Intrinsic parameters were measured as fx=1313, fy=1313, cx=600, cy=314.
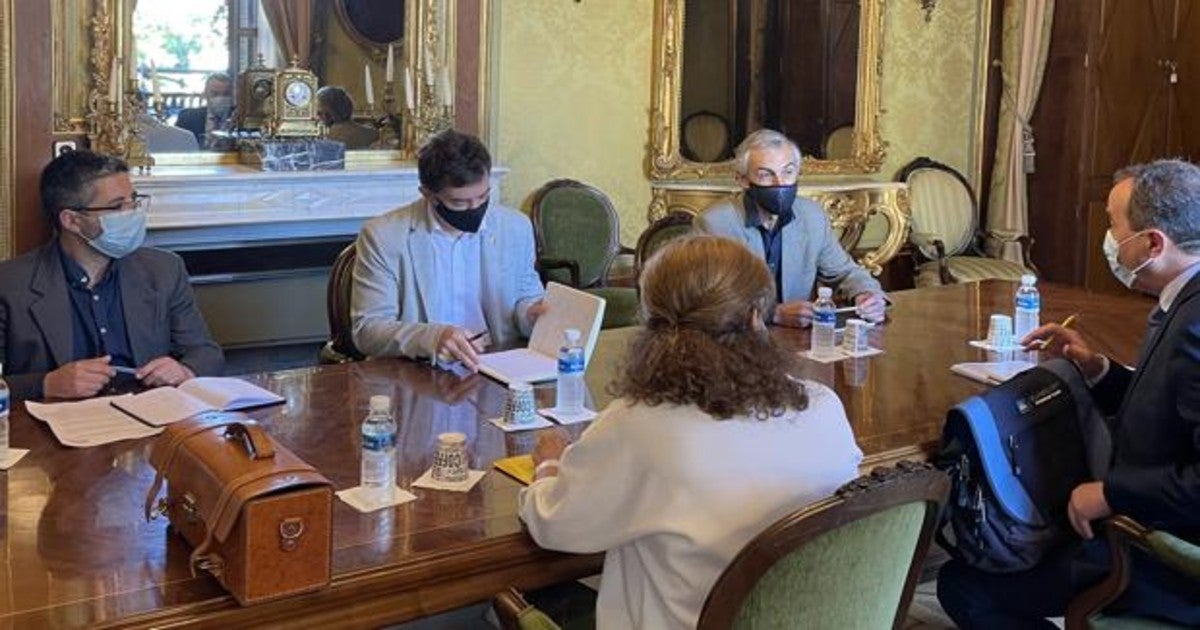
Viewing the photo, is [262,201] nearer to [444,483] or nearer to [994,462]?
[444,483]

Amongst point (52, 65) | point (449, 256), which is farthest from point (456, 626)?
point (52, 65)

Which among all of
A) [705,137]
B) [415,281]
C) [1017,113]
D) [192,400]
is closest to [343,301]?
[415,281]

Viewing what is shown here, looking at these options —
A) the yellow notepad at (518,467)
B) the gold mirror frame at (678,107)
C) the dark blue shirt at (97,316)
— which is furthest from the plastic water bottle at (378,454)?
the gold mirror frame at (678,107)

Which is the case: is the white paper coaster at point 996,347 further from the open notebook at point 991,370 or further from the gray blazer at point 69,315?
the gray blazer at point 69,315

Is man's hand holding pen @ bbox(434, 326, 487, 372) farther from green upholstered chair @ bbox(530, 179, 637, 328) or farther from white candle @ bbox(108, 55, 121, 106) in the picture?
green upholstered chair @ bbox(530, 179, 637, 328)

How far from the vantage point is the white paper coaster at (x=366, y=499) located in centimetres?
197

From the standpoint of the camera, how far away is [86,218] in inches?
113

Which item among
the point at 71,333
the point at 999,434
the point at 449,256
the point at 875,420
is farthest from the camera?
the point at 449,256

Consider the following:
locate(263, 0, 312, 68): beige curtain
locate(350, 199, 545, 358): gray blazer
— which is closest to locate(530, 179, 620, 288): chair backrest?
locate(263, 0, 312, 68): beige curtain

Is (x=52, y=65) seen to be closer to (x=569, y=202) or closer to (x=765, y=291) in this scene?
(x=569, y=202)

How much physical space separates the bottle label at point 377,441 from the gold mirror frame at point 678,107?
13.0 ft

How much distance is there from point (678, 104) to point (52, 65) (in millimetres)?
2595

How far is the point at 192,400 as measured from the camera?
249 centimetres

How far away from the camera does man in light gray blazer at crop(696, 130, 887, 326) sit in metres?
3.70
